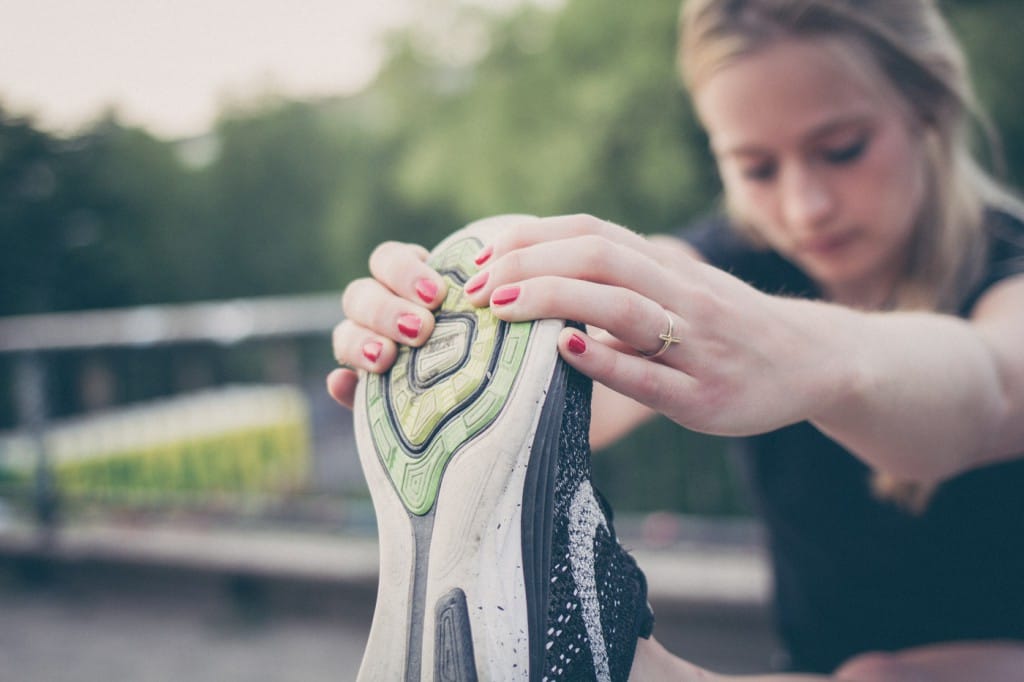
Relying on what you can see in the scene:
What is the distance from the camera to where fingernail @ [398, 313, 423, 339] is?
36.9 inches

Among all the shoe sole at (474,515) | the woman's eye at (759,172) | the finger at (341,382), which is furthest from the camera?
the woman's eye at (759,172)

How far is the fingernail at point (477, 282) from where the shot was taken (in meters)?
0.90

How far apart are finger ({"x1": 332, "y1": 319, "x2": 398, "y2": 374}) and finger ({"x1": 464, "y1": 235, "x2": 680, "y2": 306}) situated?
20 centimetres

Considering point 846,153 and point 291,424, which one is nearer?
point 846,153

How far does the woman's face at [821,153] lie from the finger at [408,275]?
703 millimetres

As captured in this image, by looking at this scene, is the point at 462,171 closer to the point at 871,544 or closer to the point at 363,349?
the point at 871,544

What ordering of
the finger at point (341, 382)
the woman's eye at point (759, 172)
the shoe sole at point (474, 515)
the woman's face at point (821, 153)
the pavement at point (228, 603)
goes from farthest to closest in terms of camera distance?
the pavement at point (228, 603) → the woman's eye at point (759, 172) → the woman's face at point (821, 153) → the finger at point (341, 382) → the shoe sole at point (474, 515)

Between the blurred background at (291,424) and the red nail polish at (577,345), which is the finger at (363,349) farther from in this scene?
the blurred background at (291,424)

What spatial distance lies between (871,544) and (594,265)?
1023 millimetres

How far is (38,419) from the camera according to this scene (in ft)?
13.4

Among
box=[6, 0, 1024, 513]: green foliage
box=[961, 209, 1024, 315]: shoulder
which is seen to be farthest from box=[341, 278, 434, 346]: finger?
box=[6, 0, 1024, 513]: green foliage

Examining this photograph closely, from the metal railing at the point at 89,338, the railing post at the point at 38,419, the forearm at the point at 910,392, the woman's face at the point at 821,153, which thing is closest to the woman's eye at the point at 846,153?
the woman's face at the point at 821,153

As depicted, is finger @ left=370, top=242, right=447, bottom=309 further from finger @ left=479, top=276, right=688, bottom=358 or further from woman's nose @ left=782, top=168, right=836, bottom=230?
woman's nose @ left=782, top=168, right=836, bottom=230

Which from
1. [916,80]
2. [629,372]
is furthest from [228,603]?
[916,80]
